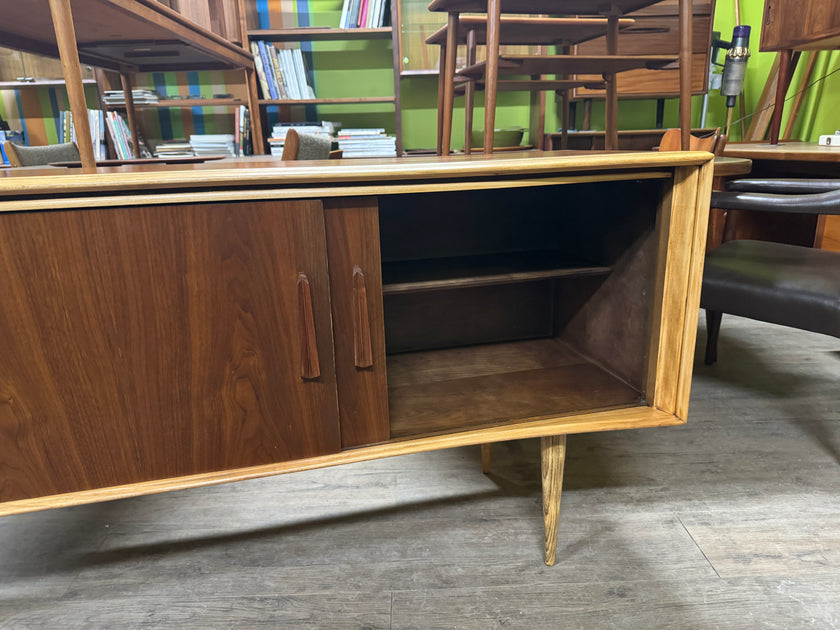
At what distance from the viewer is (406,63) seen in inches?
127

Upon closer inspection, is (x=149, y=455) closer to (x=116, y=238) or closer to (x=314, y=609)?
(x=116, y=238)

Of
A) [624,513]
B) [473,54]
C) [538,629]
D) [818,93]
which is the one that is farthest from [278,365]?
[818,93]

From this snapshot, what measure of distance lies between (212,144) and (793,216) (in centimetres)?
290

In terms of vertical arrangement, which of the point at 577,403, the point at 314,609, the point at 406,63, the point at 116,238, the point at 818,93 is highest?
the point at 406,63

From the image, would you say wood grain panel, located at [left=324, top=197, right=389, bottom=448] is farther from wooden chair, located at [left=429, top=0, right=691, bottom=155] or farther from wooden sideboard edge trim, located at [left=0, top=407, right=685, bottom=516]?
wooden chair, located at [left=429, top=0, right=691, bottom=155]

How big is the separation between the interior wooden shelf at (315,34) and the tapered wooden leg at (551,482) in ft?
9.19

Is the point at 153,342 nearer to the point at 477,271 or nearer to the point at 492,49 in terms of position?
the point at 477,271

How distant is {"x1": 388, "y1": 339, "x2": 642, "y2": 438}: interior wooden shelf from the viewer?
965mm

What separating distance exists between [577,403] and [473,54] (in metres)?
1.97

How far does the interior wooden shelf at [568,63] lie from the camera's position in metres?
1.82

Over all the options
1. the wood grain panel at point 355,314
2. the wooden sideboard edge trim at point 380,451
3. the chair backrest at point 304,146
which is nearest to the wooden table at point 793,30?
the chair backrest at point 304,146

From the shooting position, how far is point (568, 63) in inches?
75.5

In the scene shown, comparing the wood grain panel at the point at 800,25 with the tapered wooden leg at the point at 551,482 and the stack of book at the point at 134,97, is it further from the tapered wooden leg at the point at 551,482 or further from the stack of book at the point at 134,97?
the stack of book at the point at 134,97

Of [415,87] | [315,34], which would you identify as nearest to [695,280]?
[315,34]
